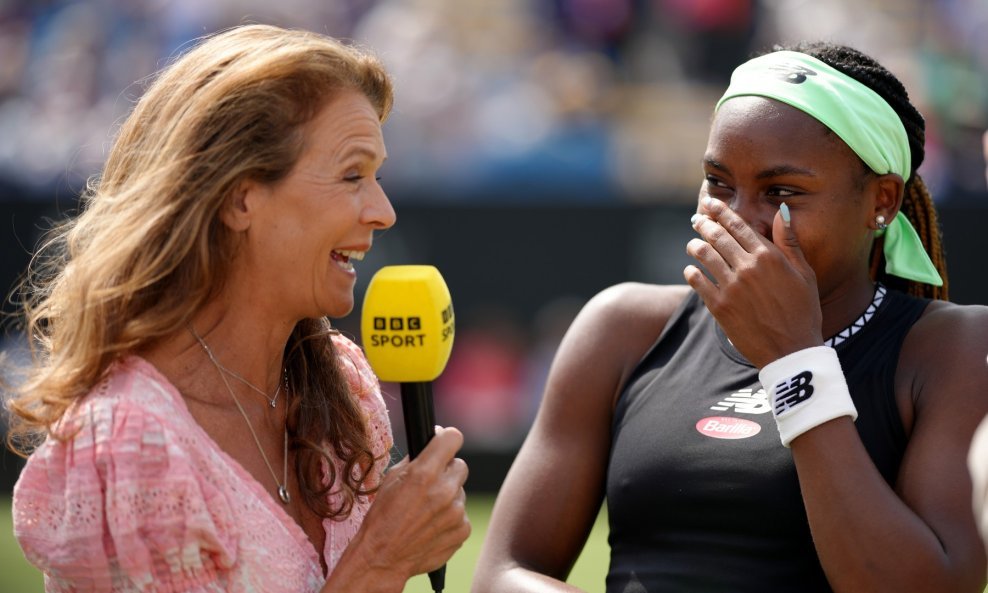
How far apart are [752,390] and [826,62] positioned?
783mm

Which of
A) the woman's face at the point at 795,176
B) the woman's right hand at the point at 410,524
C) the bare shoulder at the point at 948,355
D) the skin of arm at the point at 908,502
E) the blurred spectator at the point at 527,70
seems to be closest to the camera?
the woman's right hand at the point at 410,524

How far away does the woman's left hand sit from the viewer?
262 cm

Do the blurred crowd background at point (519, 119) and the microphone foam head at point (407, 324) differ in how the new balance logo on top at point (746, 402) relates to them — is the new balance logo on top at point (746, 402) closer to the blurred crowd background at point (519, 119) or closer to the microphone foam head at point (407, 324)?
the microphone foam head at point (407, 324)

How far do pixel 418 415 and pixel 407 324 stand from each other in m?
0.17

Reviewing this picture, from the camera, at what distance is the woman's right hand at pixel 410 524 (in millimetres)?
2328

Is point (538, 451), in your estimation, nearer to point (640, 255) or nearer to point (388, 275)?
point (388, 275)

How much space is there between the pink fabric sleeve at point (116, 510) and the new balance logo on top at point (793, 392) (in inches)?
44.4

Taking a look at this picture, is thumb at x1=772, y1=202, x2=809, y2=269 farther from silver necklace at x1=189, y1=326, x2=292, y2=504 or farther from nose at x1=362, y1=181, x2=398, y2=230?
silver necklace at x1=189, y1=326, x2=292, y2=504

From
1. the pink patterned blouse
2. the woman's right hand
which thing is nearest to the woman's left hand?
the woman's right hand

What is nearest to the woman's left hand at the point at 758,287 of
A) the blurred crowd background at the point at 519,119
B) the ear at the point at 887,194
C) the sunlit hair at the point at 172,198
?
the ear at the point at 887,194

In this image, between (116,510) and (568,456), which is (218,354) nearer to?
(116,510)

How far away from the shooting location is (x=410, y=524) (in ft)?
7.66

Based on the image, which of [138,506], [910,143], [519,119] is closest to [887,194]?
[910,143]

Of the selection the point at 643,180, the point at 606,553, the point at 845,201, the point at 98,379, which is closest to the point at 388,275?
the point at 98,379
